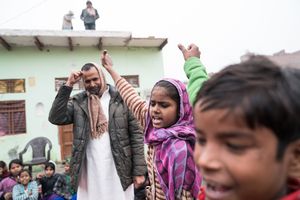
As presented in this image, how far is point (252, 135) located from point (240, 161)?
2.7 inches

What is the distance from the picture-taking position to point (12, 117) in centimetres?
955

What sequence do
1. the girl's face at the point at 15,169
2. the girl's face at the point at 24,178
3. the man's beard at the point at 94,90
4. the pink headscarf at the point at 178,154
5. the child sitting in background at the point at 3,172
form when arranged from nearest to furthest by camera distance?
the pink headscarf at the point at 178,154
the man's beard at the point at 94,90
the girl's face at the point at 24,178
the girl's face at the point at 15,169
the child sitting in background at the point at 3,172

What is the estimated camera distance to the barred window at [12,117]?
948cm

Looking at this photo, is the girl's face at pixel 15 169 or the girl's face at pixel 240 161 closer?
the girl's face at pixel 240 161

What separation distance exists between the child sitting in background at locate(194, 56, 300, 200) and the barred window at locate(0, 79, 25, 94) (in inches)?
389

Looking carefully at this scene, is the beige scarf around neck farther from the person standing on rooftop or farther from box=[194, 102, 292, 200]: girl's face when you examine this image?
the person standing on rooftop

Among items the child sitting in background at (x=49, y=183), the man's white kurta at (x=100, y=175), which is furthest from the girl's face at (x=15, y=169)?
the man's white kurta at (x=100, y=175)

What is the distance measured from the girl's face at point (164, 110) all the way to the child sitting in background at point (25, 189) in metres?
3.81

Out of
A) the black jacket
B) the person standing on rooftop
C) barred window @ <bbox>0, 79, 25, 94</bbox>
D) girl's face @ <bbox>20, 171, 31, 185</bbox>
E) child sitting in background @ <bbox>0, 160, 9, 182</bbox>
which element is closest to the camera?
the black jacket

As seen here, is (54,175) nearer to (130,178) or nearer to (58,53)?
(130,178)

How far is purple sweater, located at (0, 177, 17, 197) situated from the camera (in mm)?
5039

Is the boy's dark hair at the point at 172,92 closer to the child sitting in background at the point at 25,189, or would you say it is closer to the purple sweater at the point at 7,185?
the child sitting in background at the point at 25,189

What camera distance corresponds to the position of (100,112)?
262 cm

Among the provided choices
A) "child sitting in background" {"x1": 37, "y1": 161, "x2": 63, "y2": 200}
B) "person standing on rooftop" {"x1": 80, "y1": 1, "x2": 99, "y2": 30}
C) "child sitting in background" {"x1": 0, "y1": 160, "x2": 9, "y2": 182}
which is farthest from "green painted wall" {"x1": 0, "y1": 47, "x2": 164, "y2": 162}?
"child sitting in background" {"x1": 37, "y1": 161, "x2": 63, "y2": 200}
